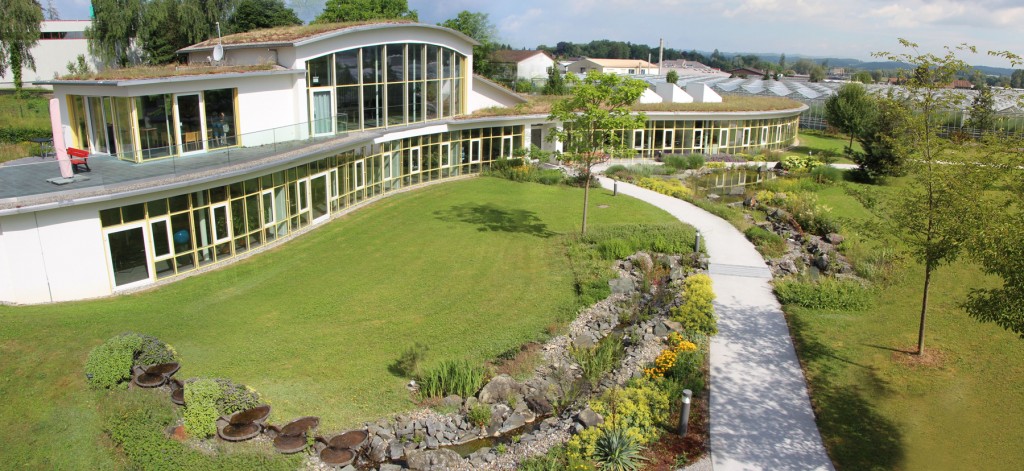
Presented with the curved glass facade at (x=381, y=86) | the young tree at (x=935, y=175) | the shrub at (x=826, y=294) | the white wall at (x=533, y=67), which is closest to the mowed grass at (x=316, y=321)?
the curved glass facade at (x=381, y=86)

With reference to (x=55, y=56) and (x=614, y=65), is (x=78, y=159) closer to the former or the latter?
(x=55, y=56)

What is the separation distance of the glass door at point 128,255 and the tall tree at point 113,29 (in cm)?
4028

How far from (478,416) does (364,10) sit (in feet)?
158

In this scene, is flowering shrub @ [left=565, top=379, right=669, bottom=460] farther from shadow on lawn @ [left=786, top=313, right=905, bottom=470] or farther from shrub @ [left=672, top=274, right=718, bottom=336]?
shrub @ [left=672, top=274, right=718, bottom=336]

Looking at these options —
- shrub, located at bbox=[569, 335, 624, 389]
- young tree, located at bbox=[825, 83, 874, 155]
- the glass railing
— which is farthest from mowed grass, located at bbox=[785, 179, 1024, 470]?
young tree, located at bbox=[825, 83, 874, 155]

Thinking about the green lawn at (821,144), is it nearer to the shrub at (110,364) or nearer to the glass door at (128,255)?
the glass door at (128,255)

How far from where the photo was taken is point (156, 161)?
19375 millimetres

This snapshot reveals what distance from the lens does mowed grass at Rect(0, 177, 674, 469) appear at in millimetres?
11625

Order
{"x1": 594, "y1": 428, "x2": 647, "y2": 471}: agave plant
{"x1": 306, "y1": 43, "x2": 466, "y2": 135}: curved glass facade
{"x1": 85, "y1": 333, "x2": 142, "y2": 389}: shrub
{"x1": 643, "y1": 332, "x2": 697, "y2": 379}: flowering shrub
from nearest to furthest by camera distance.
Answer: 1. {"x1": 594, "y1": 428, "x2": 647, "y2": 471}: agave plant
2. {"x1": 85, "y1": 333, "x2": 142, "y2": 389}: shrub
3. {"x1": 643, "y1": 332, "x2": 697, "y2": 379}: flowering shrub
4. {"x1": 306, "y1": 43, "x2": 466, "y2": 135}: curved glass facade

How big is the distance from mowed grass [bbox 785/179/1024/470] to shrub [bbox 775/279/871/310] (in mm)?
356

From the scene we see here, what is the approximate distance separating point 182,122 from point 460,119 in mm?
13658

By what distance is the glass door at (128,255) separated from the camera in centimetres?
1605

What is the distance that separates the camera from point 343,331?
1523 cm

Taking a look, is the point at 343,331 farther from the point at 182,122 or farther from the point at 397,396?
the point at 182,122
